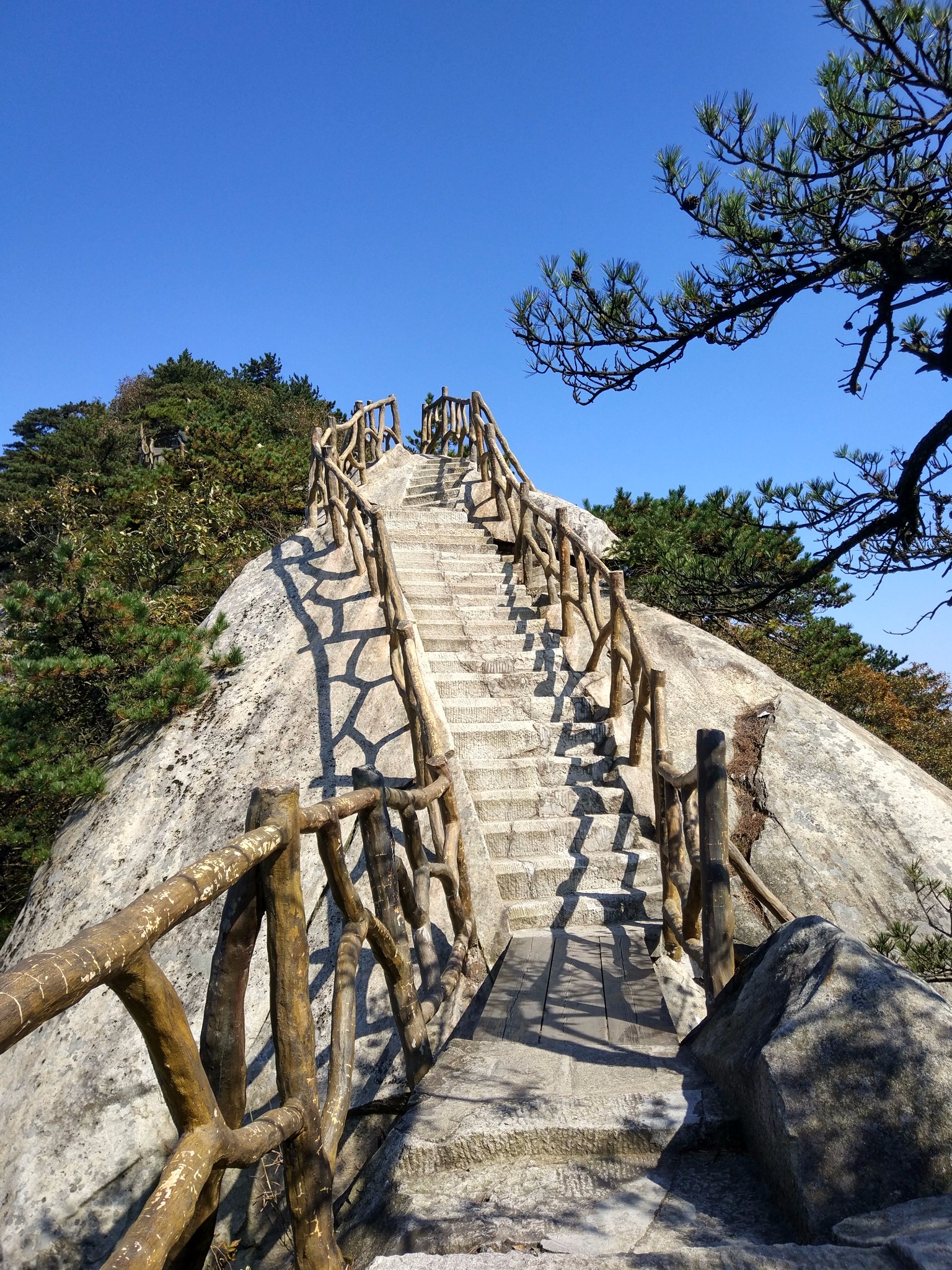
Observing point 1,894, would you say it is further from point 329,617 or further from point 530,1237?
point 530,1237

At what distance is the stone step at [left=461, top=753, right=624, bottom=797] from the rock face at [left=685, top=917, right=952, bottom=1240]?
318 cm

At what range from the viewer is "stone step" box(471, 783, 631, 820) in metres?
5.40

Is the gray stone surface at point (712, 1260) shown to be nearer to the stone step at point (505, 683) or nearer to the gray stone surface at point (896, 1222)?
the gray stone surface at point (896, 1222)

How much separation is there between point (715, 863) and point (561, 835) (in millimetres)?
2073

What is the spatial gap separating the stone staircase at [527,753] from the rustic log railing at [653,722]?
303mm

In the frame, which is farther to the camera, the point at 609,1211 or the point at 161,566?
the point at 161,566

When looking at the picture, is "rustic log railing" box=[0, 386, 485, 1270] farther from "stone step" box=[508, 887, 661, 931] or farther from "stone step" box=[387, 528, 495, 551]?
"stone step" box=[387, 528, 495, 551]

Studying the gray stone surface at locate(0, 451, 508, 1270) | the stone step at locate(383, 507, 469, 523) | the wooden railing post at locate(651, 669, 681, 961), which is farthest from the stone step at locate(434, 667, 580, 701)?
the stone step at locate(383, 507, 469, 523)

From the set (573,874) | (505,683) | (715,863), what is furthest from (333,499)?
(715,863)

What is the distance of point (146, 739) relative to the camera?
6727 mm

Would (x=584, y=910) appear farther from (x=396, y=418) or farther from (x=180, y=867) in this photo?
(x=396, y=418)

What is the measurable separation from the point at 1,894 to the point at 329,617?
11.9ft

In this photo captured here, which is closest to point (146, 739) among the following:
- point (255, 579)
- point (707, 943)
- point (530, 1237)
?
point (255, 579)

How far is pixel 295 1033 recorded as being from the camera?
1998mm
